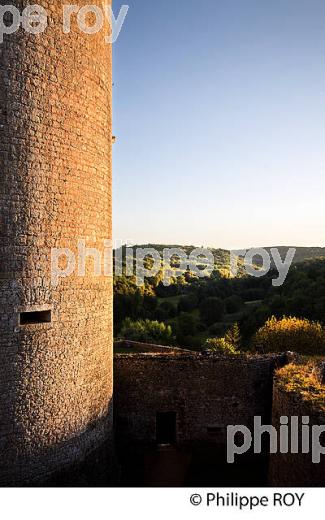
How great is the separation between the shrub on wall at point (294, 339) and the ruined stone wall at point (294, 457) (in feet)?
37.5

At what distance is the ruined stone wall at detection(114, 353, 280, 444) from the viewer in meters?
12.7

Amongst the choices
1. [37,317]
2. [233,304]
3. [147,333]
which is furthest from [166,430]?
[233,304]

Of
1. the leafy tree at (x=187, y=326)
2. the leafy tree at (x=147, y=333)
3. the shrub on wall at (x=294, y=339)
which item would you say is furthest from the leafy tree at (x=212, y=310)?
the shrub on wall at (x=294, y=339)

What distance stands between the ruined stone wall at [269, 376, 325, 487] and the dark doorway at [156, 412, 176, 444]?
10.7ft

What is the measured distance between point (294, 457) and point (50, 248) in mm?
6596

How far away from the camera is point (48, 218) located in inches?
312

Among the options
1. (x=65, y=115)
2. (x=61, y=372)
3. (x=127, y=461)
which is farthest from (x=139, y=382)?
(x=65, y=115)

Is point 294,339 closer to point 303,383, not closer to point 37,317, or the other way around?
point 303,383

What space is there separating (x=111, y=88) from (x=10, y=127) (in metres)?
3.86

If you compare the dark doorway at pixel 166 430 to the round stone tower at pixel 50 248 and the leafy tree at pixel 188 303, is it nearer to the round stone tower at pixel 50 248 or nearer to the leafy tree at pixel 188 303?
the round stone tower at pixel 50 248

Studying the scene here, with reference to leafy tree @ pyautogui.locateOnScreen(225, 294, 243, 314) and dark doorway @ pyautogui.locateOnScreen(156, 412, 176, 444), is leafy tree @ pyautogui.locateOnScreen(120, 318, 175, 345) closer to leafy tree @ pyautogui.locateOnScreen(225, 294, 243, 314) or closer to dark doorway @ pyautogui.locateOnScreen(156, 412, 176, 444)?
dark doorway @ pyautogui.locateOnScreen(156, 412, 176, 444)

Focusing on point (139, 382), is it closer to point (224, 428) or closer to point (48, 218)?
point (224, 428)

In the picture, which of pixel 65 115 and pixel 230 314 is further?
pixel 230 314

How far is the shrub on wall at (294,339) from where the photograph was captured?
22578 millimetres
